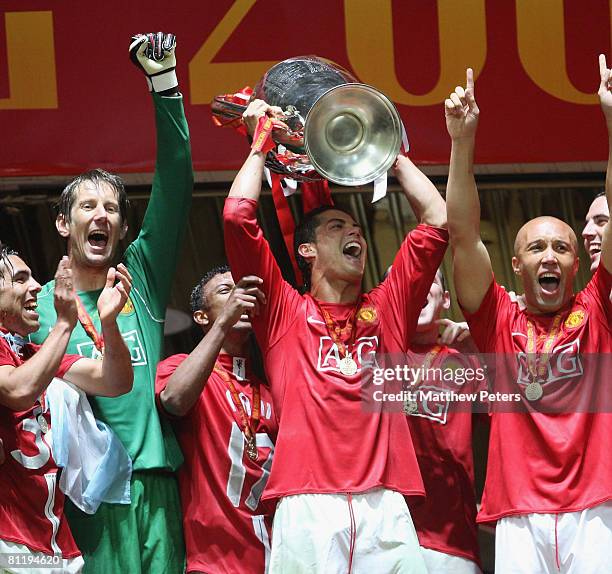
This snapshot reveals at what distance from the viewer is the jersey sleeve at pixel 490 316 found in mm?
4559

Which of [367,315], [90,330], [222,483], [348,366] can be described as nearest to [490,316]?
[367,315]

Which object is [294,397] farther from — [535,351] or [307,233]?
[535,351]

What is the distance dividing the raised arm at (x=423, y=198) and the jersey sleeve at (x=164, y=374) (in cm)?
94

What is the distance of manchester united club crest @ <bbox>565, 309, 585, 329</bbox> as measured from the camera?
452 centimetres

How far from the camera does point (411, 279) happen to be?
454 centimetres

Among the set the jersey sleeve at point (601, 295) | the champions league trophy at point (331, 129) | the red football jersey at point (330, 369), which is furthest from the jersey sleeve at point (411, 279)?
the jersey sleeve at point (601, 295)

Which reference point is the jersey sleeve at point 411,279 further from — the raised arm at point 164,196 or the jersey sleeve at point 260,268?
the raised arm at point 164,196

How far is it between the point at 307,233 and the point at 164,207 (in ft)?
1.59

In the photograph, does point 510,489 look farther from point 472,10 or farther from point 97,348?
point 472,10

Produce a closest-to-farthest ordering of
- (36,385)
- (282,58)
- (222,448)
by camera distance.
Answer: (36,385) < (222,448) < (282,58)

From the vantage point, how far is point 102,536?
14.6 feet

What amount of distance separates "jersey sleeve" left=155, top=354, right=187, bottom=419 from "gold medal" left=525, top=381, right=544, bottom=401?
114 centimetres

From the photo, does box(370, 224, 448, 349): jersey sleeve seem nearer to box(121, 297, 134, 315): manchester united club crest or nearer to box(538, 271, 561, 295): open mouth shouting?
box(538, 271, 561, 295): open mouth shouting

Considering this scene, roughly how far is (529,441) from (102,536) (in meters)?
1.34
